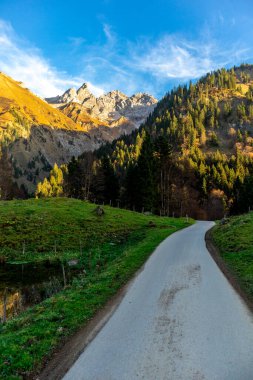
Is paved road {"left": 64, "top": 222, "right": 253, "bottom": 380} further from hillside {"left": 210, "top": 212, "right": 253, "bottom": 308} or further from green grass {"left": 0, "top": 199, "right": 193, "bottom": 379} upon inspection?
green grass {"left": 0, "top": 199, "right": 193, "bottom": 379}

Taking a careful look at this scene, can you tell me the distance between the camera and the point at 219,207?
111m

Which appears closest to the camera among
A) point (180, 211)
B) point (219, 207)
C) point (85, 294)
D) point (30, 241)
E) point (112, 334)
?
point (112, 334)

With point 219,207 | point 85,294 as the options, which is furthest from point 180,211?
point 85,294

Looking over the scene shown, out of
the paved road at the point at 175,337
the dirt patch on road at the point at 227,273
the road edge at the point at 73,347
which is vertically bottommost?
the road edge at the point at 73,347

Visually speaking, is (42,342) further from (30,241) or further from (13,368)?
(30,241)

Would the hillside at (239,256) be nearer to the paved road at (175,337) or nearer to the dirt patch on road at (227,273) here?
the dirt patch on road at (227,273)

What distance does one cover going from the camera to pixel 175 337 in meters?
9.70

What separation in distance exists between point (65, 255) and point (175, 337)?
23.3m

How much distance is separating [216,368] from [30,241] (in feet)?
105

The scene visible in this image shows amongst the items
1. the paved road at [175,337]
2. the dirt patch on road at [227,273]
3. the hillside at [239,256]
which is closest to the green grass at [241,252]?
the hillside at [239,256]

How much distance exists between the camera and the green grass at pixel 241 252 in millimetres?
16375

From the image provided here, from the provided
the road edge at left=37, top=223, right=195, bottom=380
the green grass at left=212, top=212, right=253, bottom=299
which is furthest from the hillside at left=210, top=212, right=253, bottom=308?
the road edge at left=37, top=223, right=195, bottom=380

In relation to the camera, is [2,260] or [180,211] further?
[180,211]

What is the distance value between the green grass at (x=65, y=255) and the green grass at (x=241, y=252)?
6.16 m
